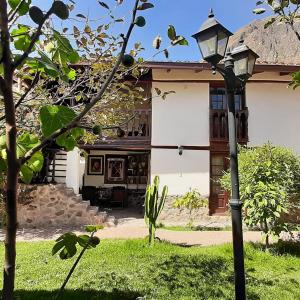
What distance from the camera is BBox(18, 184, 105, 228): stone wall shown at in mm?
Result: 11570

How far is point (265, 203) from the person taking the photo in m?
7.20

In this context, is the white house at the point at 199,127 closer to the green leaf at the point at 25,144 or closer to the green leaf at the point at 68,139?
the green leaf at the point at 68,139

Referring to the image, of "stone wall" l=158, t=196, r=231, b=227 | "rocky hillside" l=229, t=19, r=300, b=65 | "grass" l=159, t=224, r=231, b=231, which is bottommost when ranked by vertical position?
"grass" l=159, t=224, r=231, b=231

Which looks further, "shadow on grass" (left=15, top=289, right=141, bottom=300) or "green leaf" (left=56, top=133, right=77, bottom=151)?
"shadow on grass" (left=15, top=289, right=141, bottom=300)

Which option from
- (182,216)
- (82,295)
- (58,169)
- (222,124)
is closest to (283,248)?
(82,295)

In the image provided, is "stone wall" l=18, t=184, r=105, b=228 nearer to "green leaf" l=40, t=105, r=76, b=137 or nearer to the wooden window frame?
the wooden window frame

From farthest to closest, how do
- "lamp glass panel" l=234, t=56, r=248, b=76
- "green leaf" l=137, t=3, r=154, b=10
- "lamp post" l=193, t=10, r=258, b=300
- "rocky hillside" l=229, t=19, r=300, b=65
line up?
"rocky hillside" l=229, t=19, r=300, b=65 → "lamp glass panel" l=234, t=56, r=248, b=76 → "lamp post" l=193, t=10, r=258, b=300 → "green leaf" l=137, t=3, r=154, b=10

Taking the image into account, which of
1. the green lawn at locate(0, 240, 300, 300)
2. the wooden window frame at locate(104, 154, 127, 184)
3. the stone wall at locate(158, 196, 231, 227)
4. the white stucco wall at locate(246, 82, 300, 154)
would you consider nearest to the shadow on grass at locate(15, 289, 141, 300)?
the green lawn at locate(0, 240, 300, 300)

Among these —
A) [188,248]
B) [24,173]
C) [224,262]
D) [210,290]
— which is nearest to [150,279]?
[210,290]

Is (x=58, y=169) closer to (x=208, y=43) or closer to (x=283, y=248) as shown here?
(x=283, y=248)

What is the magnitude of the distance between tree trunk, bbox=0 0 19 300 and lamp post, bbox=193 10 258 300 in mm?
3182

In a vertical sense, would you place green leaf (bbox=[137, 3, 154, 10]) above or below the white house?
below

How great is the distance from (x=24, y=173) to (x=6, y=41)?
1.21 feet

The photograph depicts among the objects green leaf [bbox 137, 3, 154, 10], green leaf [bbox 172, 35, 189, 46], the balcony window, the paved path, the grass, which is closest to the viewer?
green leaf [bbox 137, 3, 154, 10]
